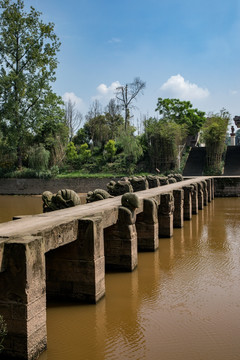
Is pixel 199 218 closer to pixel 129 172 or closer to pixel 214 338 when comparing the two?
pixel 214 338

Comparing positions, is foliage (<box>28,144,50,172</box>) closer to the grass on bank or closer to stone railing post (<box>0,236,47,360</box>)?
the grass on bank

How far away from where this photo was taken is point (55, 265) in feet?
19.2

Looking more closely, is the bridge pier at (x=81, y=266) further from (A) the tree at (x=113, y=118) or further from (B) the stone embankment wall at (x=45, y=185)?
(A) the tree at (x=113, y=118)

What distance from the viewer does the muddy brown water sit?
172 inches

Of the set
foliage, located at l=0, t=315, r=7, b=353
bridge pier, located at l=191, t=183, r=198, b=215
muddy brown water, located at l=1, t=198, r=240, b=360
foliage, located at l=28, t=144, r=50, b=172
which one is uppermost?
foliage, located at l=28, t=144, r=50, b=172

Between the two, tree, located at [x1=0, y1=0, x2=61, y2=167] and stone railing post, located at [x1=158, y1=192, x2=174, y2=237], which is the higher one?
tree, located at [x1=0, y1=0, x2=61, y2=167]

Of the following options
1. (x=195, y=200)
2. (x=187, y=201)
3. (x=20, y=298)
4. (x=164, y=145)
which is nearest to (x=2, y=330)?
(x=20, y=298)

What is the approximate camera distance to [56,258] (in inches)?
230

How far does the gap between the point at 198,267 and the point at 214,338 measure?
314 centimetres

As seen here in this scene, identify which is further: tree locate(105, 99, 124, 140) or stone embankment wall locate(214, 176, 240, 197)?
tree locate(105, 99, 124, 140)

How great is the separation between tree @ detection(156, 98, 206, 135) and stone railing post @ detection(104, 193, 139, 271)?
31.8 metres

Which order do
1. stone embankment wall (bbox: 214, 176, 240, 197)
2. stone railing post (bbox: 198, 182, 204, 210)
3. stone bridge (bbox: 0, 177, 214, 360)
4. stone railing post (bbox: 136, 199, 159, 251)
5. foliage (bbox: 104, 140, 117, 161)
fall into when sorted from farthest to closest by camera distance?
foliage (bbox: 104, 140, 117, 161) < stone embankment wall (bbox: 214, 176, 240, 197) < stone railing post (bbox: 198, 182, 204, 210) < stone railing post (bbox: 136, 199, 159, 251) < stone bridge (bbox: 0, 177, 214, 360)

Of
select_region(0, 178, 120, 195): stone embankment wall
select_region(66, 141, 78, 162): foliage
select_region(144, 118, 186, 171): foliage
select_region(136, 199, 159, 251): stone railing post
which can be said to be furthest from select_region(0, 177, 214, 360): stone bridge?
select_region(66, 141, 78, 162): foliage

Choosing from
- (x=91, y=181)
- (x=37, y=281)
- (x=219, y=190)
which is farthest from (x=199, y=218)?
(x=91, y=181)
